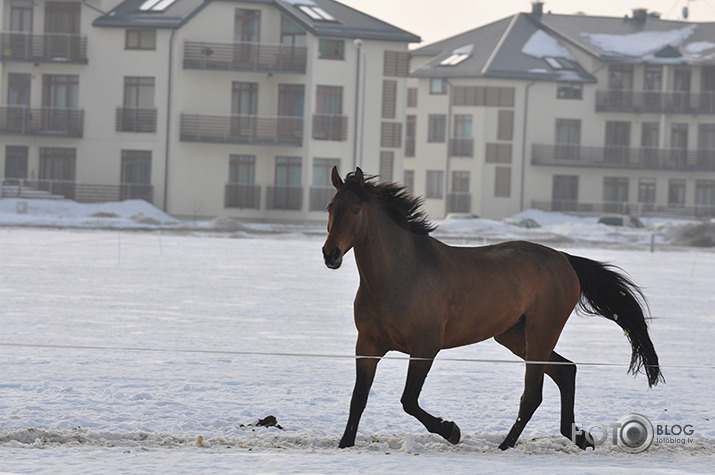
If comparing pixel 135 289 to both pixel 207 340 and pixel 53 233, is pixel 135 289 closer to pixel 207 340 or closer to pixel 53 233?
pixel 207 340

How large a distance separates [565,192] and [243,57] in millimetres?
22183

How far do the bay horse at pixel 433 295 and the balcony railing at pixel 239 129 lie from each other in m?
45.9

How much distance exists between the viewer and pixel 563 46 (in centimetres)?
6925

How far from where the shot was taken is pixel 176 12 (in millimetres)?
54469

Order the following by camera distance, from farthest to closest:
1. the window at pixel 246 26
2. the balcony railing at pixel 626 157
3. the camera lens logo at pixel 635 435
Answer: the balcony railing at pixel 626 157 < the window at pixel 246 26 < the camera lens logo at pixel 635 435

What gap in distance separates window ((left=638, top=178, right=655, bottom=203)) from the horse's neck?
61104 millimetres

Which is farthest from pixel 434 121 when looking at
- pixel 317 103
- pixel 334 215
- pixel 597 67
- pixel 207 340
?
pixel 334 215

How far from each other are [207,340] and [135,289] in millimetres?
6840

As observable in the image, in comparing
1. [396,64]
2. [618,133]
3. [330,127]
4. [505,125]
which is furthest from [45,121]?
[618,133]

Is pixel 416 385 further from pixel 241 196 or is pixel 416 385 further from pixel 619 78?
pixel 619 78

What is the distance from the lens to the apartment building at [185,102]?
177 ft

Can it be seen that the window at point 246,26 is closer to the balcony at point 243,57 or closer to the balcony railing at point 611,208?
the balcony at point 243,57

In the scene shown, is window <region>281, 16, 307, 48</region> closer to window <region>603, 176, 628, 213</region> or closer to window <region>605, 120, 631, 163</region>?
window <region>605, 120, 631, 163</region>

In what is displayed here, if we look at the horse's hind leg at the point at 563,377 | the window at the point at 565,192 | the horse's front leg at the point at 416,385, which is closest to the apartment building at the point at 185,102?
the window at the point at 565,192
